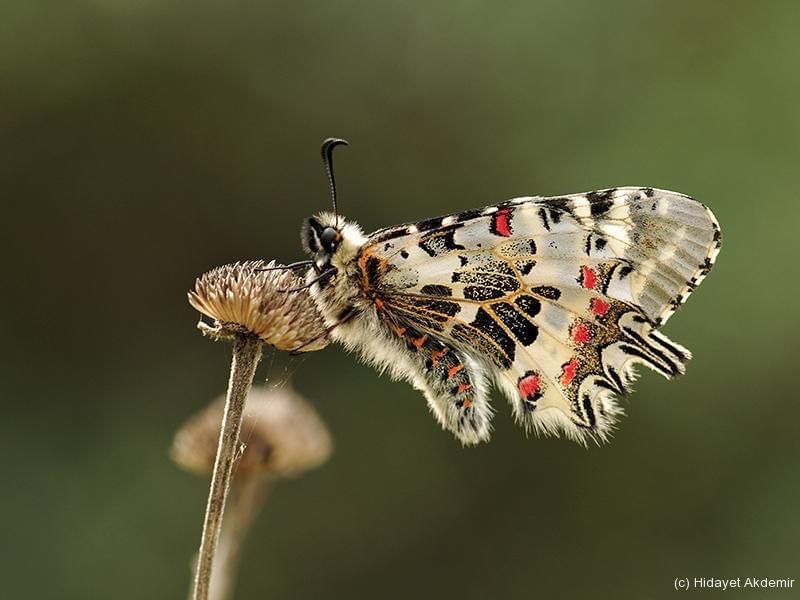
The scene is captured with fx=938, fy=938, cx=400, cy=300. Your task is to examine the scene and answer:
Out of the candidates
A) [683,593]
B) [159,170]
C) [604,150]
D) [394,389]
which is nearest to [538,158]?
[604,150]

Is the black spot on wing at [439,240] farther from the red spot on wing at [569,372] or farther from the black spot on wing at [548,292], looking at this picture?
the red spot on wing at [569,372]

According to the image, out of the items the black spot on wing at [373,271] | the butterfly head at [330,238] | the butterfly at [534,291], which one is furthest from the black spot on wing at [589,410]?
the butterfly head at [330,238]

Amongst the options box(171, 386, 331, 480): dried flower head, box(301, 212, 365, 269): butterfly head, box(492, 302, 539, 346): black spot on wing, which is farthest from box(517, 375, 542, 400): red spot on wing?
box(171, 386, 331, 480): dried flower head

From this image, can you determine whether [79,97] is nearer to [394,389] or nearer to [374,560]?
[394,389]

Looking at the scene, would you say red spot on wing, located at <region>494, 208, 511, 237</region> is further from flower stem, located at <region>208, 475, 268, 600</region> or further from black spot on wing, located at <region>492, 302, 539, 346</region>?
→ flower stem, located at <region>208, 475, 268, 600</region>

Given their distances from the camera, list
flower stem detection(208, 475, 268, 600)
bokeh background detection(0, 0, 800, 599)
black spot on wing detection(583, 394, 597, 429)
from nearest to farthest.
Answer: flower stem detection(208, 475, 268, 600)
black spot on wing detection(583, 394, 597, 429)
bokeh background detection(0, 0, 800, 599)

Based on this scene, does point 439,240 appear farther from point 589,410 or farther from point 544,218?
A: point 589,410
